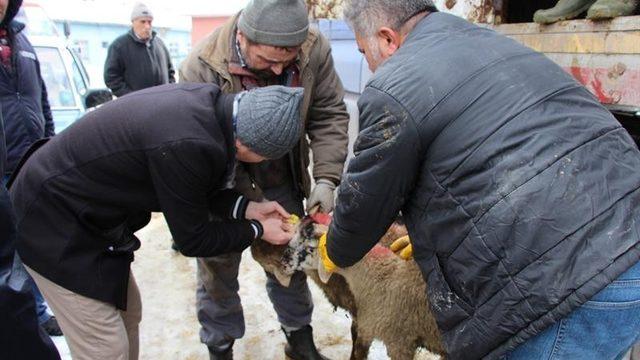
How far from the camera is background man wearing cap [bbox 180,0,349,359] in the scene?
90.5 inches

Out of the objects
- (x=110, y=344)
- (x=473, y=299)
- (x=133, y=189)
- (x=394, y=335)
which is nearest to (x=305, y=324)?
(x=394, y=335)

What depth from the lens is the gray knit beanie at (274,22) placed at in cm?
224

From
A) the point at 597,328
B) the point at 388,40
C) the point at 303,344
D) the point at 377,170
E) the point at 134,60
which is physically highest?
the point at 388,40

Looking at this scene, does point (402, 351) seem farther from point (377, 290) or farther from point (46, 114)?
point (46, 114)

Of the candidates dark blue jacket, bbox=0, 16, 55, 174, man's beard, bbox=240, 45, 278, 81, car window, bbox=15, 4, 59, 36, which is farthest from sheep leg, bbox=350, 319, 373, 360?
car window, bbox=15, 4, 59, 36

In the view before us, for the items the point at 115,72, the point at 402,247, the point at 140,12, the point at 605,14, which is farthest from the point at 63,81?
the point at 605,14

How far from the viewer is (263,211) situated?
2.41 m

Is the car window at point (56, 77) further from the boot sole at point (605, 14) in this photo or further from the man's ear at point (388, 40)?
the boot sole at point (605, 14)

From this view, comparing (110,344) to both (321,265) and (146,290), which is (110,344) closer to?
(321,265)

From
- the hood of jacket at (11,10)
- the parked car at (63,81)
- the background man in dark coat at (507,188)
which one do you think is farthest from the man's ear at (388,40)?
the parked car at (63,81)

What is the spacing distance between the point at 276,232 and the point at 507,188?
50.1 inches

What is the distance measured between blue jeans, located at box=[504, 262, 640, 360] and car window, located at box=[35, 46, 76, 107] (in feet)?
17.8

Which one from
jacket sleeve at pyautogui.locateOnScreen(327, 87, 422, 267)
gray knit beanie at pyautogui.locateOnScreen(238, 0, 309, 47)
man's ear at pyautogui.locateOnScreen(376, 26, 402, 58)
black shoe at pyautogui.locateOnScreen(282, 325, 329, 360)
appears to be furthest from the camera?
black shoe at pyautogui.locateOnScreen(282, 325, 329, 360)

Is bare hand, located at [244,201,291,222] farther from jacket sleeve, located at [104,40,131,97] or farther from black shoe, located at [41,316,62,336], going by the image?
jacket sleeve, located at [104,40,131,97]
